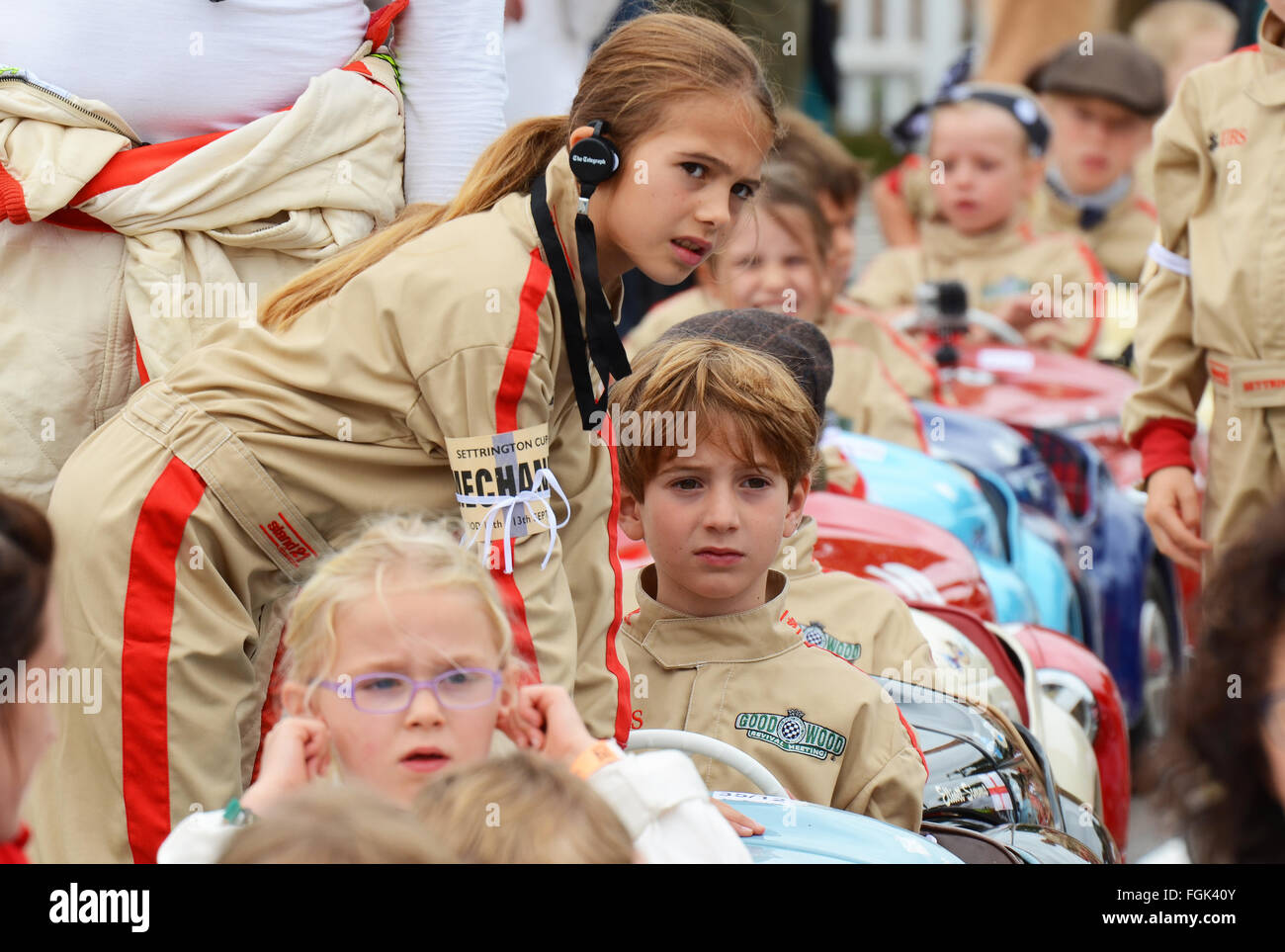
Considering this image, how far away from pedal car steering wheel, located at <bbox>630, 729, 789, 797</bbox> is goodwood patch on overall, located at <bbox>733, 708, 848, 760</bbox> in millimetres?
241

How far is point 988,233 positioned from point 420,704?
542cm

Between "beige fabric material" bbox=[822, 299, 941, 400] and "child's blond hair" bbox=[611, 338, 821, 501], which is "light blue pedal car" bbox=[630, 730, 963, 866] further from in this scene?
"beige fabric material" bbox=[822, 299, 941, 400]

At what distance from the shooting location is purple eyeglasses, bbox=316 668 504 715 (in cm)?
199

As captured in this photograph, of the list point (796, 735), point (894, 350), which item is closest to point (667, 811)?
point (796, 735)

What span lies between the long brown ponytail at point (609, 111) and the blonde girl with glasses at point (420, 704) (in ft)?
1.83

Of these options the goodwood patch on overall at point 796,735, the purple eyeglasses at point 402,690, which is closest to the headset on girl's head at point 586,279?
the goodwood patch on overall at point 796,735

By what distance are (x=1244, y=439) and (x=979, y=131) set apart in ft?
12.6

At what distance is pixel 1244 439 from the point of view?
3432mm

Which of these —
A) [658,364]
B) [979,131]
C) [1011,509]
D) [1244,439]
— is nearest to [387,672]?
[658,364]

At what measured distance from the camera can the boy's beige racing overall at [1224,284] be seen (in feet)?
11.0

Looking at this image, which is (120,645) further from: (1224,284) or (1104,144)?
(1104,144)

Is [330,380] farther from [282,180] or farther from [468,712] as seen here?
[468,712]

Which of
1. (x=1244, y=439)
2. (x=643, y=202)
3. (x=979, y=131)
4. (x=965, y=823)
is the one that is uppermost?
(x=979, y=131)

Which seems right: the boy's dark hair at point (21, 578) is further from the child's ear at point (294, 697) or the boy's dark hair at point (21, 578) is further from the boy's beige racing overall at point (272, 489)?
the boy's beige racing overall at point (272, 489)
